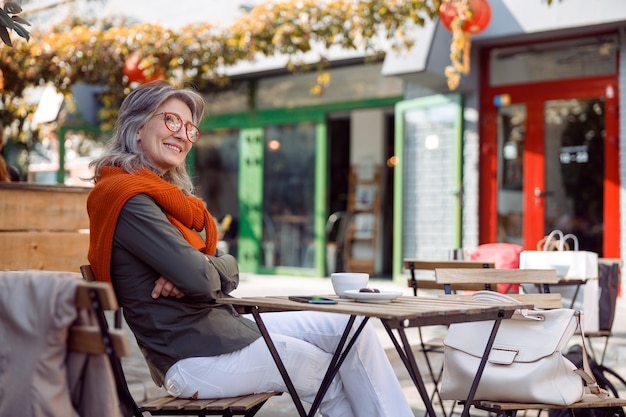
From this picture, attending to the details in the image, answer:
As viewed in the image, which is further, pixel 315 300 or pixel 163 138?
pixel 163 138

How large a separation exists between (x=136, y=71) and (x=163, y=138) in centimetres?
636

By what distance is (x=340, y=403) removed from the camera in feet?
8.26

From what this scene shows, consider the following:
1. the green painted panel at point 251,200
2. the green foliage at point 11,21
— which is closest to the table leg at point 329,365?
the green foliage at point 11,21

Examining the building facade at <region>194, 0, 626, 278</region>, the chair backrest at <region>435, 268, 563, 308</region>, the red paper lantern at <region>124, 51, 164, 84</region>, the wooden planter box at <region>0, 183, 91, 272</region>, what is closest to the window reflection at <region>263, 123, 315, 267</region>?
the building facade at <region>194, 0, 626, 278</region>

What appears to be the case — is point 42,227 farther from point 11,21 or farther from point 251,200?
point 251,200

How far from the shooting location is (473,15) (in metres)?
6.79

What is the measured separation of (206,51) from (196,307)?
657 cm

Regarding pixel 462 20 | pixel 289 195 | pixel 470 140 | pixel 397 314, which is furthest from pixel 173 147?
pixel 289 195

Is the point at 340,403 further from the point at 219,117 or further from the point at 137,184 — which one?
the point at 219,117

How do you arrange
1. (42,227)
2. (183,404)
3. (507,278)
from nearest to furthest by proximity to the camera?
(183,404) < (507,278) < (42,227)

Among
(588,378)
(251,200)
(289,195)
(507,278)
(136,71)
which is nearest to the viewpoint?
(588,378)

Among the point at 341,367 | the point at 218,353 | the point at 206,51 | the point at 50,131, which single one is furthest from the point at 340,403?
the point at 50,131

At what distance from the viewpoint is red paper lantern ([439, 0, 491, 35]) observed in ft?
22.5

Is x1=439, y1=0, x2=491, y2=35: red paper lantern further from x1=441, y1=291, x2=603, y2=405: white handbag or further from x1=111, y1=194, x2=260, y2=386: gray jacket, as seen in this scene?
→ x1=111, y1=194, x2=260, y2=386: gray jacket
